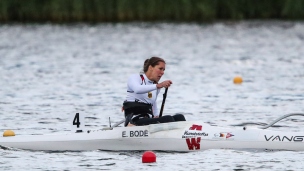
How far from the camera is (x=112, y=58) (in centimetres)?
3641

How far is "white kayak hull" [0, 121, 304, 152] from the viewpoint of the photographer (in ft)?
48.9

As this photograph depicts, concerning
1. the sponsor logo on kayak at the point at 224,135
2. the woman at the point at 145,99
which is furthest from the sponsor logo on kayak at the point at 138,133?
the sponsor logo on kayak at the point at 224,135

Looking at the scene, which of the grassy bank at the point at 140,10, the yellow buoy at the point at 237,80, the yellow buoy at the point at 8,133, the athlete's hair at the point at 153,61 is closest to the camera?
the athlete's hair at the point at 153,61

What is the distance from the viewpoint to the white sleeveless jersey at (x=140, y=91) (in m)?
15.4

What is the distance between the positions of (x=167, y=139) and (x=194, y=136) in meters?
0.51

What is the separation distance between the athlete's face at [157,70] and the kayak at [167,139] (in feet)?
Answer: 2.76

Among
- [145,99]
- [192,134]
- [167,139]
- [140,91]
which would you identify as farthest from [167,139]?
[140,91]

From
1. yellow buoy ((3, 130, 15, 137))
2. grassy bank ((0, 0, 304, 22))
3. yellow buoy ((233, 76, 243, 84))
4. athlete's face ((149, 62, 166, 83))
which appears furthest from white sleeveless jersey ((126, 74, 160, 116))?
grassy bank ((0, 0, 304, 22))

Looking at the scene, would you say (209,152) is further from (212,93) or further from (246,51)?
(246,51)

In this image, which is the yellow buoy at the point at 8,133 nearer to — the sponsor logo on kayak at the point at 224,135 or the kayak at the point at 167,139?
the kayak at the point at 167,139

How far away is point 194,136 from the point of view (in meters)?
15.3

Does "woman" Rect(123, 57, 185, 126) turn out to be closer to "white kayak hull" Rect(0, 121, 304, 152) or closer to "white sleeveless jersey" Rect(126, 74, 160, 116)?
"white sleeveless jersey" Rect(126, 74, 160, 116)

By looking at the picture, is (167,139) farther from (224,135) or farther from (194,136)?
(224,135)

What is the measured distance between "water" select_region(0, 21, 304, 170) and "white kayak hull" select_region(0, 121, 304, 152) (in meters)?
0.16
